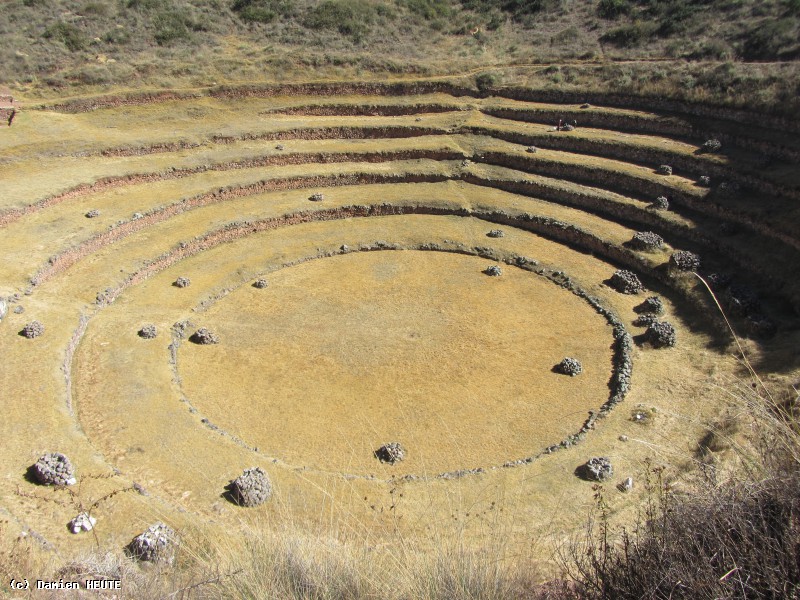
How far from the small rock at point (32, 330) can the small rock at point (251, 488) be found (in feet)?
40.3

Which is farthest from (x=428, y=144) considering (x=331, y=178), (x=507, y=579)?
(x=507, y=579)

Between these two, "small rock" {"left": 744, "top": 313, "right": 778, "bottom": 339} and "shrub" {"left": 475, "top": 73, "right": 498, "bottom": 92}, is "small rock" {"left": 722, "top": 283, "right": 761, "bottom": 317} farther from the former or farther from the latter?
"shrub" {"left": 475, "top": 73, "right": 498, "bottom": 92}

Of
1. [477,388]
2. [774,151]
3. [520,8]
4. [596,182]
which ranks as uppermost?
[520,8]

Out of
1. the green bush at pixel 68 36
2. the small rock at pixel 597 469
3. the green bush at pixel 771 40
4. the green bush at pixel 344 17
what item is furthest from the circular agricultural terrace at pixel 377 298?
the green bush at pixel 344 17

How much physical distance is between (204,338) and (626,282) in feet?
69.7

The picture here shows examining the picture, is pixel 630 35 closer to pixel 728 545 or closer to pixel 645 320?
pixel 645 320

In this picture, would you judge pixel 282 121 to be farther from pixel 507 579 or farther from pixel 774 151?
pixel 507 579

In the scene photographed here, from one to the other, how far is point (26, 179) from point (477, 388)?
3168 cm

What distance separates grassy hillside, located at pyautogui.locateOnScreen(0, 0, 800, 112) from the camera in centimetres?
4809

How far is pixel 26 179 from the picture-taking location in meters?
37.1

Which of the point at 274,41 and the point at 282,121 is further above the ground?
the point at 274,41

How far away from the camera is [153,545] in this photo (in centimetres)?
1439

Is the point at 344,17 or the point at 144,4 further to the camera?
the point at 344,17

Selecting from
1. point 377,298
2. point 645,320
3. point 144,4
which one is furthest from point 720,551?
point 144,4
